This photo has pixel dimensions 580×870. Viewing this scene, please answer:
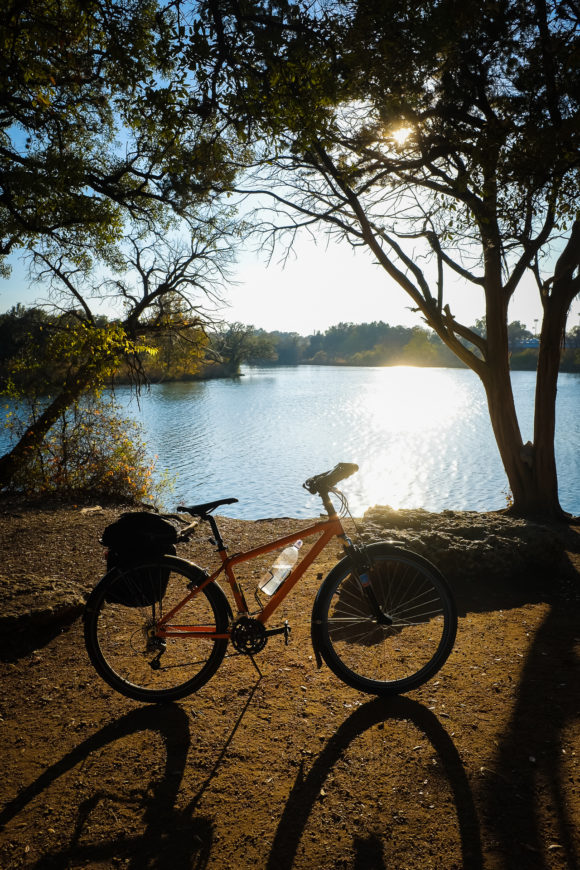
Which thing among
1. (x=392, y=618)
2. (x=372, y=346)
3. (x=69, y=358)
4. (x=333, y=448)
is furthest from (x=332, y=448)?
(x=372, y=346)

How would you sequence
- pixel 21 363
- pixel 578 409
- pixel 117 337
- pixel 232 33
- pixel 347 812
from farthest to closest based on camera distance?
pixel 578 409
pixel 21 363
pixel 117 337
pixel 232 33
pixel 347 812

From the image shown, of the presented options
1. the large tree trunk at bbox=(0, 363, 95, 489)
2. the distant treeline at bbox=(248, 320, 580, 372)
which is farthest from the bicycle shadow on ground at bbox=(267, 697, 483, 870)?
the distant treeline at bbox=(248, 320, 580, 372)

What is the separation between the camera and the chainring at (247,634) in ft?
9.97

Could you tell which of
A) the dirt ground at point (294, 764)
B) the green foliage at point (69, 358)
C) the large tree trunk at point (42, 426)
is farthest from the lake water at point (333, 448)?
the dirt ground at point (294, 764)

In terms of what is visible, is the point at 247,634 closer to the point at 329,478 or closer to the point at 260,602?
the point at 260,602

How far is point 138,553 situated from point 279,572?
0.82 meters

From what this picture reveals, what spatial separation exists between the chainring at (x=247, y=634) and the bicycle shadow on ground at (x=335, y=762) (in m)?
0.63

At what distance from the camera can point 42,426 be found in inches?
433

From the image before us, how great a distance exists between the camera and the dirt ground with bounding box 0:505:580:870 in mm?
2080

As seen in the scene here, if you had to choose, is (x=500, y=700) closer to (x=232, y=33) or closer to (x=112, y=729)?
(x=112, y=729)

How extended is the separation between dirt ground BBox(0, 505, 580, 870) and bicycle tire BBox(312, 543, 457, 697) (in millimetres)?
149

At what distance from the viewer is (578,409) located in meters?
35.2

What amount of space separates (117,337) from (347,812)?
29.8 ft

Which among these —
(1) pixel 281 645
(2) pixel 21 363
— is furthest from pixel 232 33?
Result: (2) pixel 21 363
